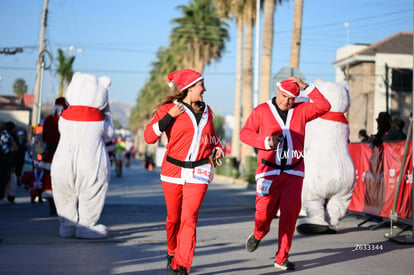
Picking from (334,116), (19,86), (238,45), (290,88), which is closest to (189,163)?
(290,88)

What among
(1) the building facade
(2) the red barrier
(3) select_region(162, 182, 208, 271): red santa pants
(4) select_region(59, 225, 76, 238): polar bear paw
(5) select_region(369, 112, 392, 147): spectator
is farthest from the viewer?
(1) the building facade

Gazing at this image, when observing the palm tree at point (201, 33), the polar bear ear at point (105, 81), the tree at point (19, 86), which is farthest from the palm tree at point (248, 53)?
the tree at point (19, 86)

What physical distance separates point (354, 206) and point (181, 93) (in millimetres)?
7168

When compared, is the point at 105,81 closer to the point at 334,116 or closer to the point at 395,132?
the point at 334,116

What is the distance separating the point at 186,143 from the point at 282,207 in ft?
4.44

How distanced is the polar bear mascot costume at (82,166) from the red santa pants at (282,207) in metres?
2.74

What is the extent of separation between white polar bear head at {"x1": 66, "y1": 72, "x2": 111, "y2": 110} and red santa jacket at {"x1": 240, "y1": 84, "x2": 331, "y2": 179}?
277 centimetres

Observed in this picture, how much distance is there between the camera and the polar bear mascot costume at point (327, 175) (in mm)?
9516

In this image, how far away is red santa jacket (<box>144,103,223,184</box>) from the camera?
20.2 ft

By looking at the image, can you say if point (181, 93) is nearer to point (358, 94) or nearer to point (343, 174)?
point (343, 174)

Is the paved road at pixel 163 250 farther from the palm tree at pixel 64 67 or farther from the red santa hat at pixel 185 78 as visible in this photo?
the palm tree at pixel 64 67

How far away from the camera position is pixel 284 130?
700 cm

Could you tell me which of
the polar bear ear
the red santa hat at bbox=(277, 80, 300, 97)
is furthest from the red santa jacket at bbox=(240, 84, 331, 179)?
the polar bear ear

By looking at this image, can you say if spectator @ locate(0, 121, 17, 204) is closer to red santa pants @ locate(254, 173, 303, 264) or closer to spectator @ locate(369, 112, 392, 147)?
spectator @ locate(369, 112, 392, 147)
